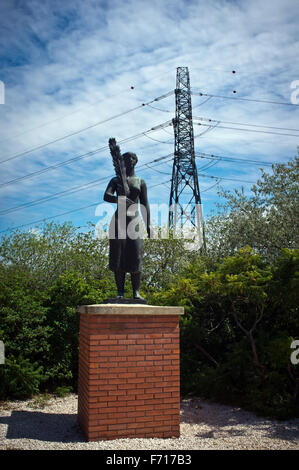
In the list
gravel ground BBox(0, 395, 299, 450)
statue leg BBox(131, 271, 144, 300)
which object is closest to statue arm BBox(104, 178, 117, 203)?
statue leg BBox(131, 271, 144, 300)

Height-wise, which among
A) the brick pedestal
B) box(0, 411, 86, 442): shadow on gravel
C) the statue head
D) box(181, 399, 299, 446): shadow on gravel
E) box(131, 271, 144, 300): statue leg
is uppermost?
the statue head

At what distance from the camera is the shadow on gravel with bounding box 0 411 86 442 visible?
18.2 feet

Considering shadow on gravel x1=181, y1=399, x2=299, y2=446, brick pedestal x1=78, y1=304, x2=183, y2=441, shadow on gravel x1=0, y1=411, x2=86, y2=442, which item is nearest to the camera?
brick pedestal x1=78, y1=304, x2=183, y2=441

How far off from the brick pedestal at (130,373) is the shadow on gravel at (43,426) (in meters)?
0.32

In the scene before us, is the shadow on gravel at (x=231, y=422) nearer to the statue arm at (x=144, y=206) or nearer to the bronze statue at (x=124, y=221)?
the bronze statue at (x=124, y=221)

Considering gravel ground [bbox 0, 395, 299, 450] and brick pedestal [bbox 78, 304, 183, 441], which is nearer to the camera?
gravel ground [bbox 0, 395, 299, 450]

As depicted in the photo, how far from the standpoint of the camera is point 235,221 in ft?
46.5

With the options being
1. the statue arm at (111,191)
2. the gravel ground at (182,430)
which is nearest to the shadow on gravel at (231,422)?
the gravel ground at (182,430)

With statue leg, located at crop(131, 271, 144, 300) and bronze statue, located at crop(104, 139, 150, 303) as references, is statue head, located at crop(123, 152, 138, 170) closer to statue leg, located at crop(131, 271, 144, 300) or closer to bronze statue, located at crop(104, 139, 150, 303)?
bronze statue, located at crop(104, 139, 150, 303)

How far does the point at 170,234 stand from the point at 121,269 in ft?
35.8

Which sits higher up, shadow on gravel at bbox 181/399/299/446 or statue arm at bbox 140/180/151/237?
statue arm at bbox 140/180/151/237

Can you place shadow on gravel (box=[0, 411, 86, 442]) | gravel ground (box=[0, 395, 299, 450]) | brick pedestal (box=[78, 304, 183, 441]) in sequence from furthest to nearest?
shadow on gravel (box=[0, 411, 86, 442])
brick pedestal (box=[78, 304, 183, 441])
gravel ground (box=[0, 395, 299, 450])

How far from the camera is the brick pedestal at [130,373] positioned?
5.31 meters

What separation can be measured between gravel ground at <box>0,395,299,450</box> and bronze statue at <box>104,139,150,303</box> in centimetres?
212
